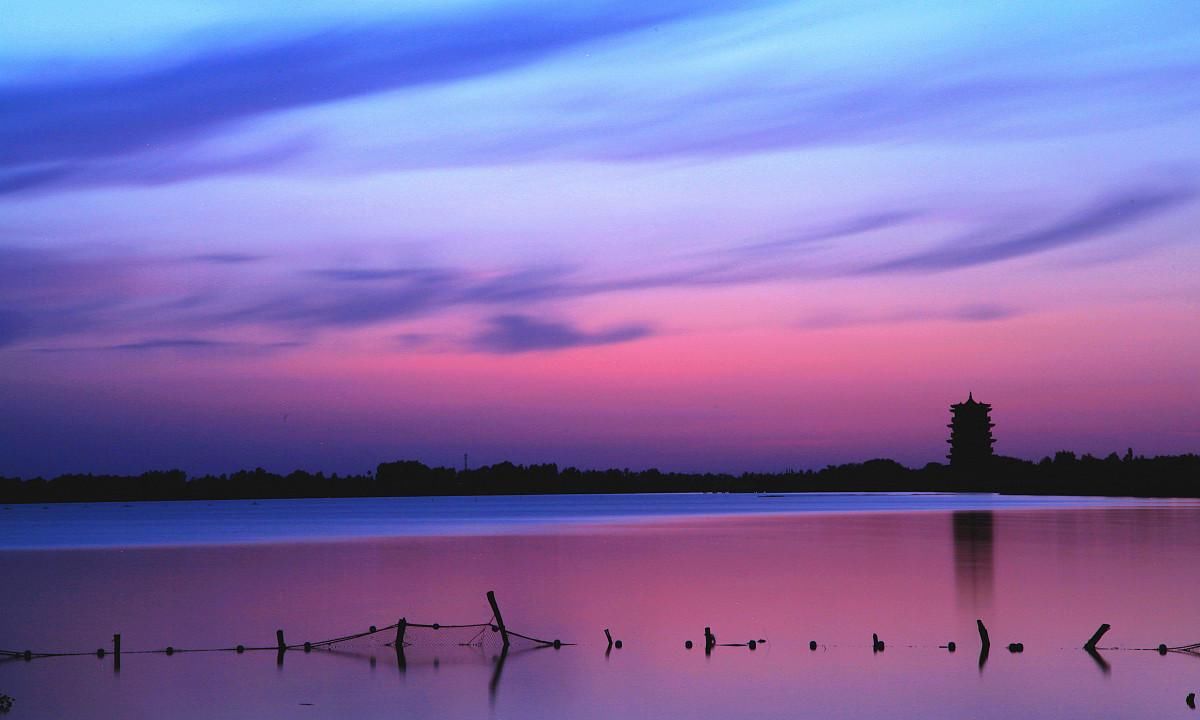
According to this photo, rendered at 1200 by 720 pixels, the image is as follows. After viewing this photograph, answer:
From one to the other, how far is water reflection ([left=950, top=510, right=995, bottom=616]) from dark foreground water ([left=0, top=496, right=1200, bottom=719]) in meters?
0.23

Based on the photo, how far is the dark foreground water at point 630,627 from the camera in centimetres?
2916

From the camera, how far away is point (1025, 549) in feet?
264

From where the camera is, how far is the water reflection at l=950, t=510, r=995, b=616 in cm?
5000

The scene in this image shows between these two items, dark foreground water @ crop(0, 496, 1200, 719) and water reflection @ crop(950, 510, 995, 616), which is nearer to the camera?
dark foreground water @ crop(0, 496, 1200, 719)

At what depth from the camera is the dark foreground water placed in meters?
29.2

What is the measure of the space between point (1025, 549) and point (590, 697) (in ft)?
188

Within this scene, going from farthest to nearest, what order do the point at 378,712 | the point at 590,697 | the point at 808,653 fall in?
the point at 808,653
the point at 590,697
the point at 378,712

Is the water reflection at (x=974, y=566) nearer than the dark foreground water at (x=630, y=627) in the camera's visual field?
No

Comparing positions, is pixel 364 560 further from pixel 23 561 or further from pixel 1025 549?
pixel 1025 549

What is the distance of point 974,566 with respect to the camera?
66.8 meters

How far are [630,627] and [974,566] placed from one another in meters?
30.3

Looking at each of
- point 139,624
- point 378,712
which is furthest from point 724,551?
point 378,712

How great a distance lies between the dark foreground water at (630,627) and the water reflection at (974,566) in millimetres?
225

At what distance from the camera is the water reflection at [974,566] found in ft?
164
